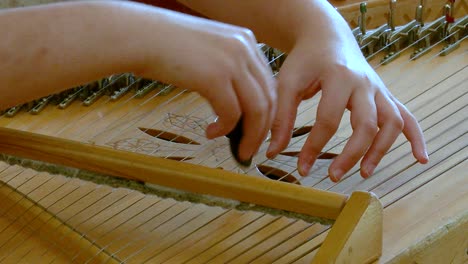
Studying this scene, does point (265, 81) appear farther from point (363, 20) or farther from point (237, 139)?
point (363, 20)

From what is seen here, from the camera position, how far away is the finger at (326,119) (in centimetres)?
102

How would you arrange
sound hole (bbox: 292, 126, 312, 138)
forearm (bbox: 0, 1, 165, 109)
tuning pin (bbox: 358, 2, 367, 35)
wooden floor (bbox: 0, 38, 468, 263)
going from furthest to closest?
tuning pin (bbox: 358, 2, 367, 35) → sound hole (bbox: 292, 126, 312, 138) → wooden floor (bbox: 0, 38, 468, 263) → forearm (bbox: 0, 1, 165, 109)

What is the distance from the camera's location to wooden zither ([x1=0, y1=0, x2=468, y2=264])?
915 mm

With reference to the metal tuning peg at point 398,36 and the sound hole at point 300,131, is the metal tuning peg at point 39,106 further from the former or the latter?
the metal tuning peg at point 398,36

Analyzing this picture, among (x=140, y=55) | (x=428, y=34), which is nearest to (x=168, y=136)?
(x=140, y=55)

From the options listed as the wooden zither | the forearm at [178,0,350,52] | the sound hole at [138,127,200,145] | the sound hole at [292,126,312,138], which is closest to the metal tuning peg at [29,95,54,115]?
the wooden zither

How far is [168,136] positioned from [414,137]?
17.8 inches

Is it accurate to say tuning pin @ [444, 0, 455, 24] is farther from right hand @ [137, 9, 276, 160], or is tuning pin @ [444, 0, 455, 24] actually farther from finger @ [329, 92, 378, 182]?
right hand @ [137, 9, 276, 160]

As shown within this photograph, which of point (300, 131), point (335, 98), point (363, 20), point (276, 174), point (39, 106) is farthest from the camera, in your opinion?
point (363, 20)

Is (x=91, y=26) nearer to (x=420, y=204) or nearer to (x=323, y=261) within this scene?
(x=323, y=261)

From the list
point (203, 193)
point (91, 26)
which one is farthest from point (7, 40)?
point (203, 193)

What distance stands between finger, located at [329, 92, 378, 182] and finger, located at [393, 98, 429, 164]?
8 cm

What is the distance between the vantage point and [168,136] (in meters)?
1.35

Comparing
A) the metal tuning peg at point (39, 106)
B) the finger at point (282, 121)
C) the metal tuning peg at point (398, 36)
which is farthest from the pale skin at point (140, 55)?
the metal tuning peg at point (398, 36)
